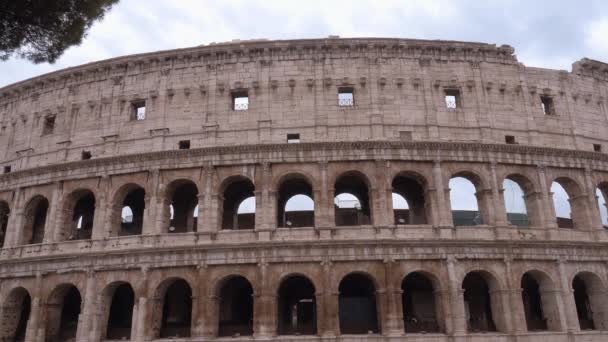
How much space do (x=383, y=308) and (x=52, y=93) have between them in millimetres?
20313

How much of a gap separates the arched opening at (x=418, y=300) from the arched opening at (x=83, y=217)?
15752 millimetres

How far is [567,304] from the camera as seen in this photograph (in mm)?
20031

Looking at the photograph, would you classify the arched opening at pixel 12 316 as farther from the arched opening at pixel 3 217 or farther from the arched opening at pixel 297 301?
the arched opening at pixel 297 301

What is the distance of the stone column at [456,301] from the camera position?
19.0 metres

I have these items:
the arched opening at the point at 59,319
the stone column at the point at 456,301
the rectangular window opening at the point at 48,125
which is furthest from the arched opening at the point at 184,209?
the stone column at the point at 456,301

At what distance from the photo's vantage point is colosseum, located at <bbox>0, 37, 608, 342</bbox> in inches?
776

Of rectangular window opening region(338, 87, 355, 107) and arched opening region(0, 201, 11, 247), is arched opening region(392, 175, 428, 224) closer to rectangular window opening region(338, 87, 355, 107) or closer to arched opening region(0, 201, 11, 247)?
rectangular window opening region(338, 87, 355, 107)

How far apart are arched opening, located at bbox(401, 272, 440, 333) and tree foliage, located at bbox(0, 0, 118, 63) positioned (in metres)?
16.1

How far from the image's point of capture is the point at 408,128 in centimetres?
2203

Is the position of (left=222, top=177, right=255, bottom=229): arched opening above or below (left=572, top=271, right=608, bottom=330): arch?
above

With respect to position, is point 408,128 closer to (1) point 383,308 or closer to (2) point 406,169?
(2) point 406,169

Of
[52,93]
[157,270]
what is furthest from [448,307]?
[52,93]

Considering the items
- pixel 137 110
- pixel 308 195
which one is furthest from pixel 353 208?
pixel 137 110

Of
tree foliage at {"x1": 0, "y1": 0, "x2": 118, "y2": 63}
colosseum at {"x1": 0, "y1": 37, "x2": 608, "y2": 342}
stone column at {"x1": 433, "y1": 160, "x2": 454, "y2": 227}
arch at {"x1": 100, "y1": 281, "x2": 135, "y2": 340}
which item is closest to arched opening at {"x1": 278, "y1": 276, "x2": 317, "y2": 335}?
colosseum at {"x1": 0, "y1": 37, "x2": 608, "y2": 342}
